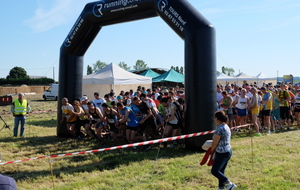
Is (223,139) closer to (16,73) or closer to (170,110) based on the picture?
(170,110)

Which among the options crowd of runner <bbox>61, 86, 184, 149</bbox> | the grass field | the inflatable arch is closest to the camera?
the grass field

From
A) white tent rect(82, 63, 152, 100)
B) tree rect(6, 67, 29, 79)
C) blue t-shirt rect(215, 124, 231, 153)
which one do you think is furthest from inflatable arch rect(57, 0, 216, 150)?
tree rect(6, 67, 29, 79)

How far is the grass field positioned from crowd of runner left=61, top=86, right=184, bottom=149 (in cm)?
66

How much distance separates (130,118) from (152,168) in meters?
2.49

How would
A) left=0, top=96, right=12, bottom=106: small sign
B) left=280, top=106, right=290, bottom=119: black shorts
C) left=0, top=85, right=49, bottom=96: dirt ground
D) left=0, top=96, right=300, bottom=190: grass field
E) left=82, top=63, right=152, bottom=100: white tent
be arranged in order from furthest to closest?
1. left=0, top=85, right=49, bottom=96: dirt ground
2. left=82, top=63, right=152, bottom=100: white tent
3. left=0, top=96, right=12, bottom=106: small sign
4. left=280, top=106, right=290, bottom=119: black shorts
5. left=0, top=96, right=300, bottom=190: grass field

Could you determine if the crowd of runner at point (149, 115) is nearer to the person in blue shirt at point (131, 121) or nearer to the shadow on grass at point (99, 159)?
the person in blue shirt at point (131, 121)

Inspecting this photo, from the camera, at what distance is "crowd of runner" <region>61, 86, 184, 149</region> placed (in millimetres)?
8750

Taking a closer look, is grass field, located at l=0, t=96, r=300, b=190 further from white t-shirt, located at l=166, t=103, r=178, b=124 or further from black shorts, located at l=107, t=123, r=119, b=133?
white t-shirt, located at l=166, t=103, r=178, b=124

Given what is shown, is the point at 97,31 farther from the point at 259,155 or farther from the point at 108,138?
the point at 259,155

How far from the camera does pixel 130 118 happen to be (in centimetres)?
887

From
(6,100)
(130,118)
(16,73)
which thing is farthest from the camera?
(16,73)

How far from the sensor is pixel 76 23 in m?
10.4

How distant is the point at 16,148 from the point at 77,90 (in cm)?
292

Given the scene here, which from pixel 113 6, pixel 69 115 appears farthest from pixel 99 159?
pixel 113 6
